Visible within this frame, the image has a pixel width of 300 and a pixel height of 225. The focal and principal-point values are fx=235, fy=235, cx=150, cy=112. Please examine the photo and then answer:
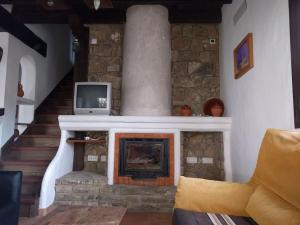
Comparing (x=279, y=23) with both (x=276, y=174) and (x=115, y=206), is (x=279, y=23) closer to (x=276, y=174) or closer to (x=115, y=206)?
(x=276, y=174)

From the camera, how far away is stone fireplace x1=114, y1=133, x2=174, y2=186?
10.2 feet

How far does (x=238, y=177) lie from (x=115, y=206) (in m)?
1.60

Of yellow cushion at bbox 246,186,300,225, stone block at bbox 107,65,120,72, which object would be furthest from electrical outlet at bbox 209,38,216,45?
yellow cushion at bbox 246,186,300,225

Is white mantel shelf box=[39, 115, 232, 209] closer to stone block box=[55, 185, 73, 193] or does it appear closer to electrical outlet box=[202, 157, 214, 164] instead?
stone block box=[55, 185, 73, 193]

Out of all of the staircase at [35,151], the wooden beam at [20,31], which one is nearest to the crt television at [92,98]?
the staircase at [35,151]

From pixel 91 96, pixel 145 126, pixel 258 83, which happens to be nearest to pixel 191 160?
pixel 145 126

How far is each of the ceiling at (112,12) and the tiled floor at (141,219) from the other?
9.61ft

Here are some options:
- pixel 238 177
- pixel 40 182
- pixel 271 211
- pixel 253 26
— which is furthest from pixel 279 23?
pixel 40 182

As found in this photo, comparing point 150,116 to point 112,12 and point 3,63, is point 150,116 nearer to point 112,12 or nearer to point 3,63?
point 112,12

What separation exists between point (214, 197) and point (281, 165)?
57cm

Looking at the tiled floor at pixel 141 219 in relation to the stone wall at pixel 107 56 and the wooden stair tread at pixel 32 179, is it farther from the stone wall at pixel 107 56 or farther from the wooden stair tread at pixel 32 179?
the stone wall at pixel 107 56

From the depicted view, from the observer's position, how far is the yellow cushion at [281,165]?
4.06ft

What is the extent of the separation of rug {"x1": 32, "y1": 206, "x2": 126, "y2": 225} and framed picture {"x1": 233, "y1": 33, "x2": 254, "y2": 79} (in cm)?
221

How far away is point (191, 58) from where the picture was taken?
3.96 metres
